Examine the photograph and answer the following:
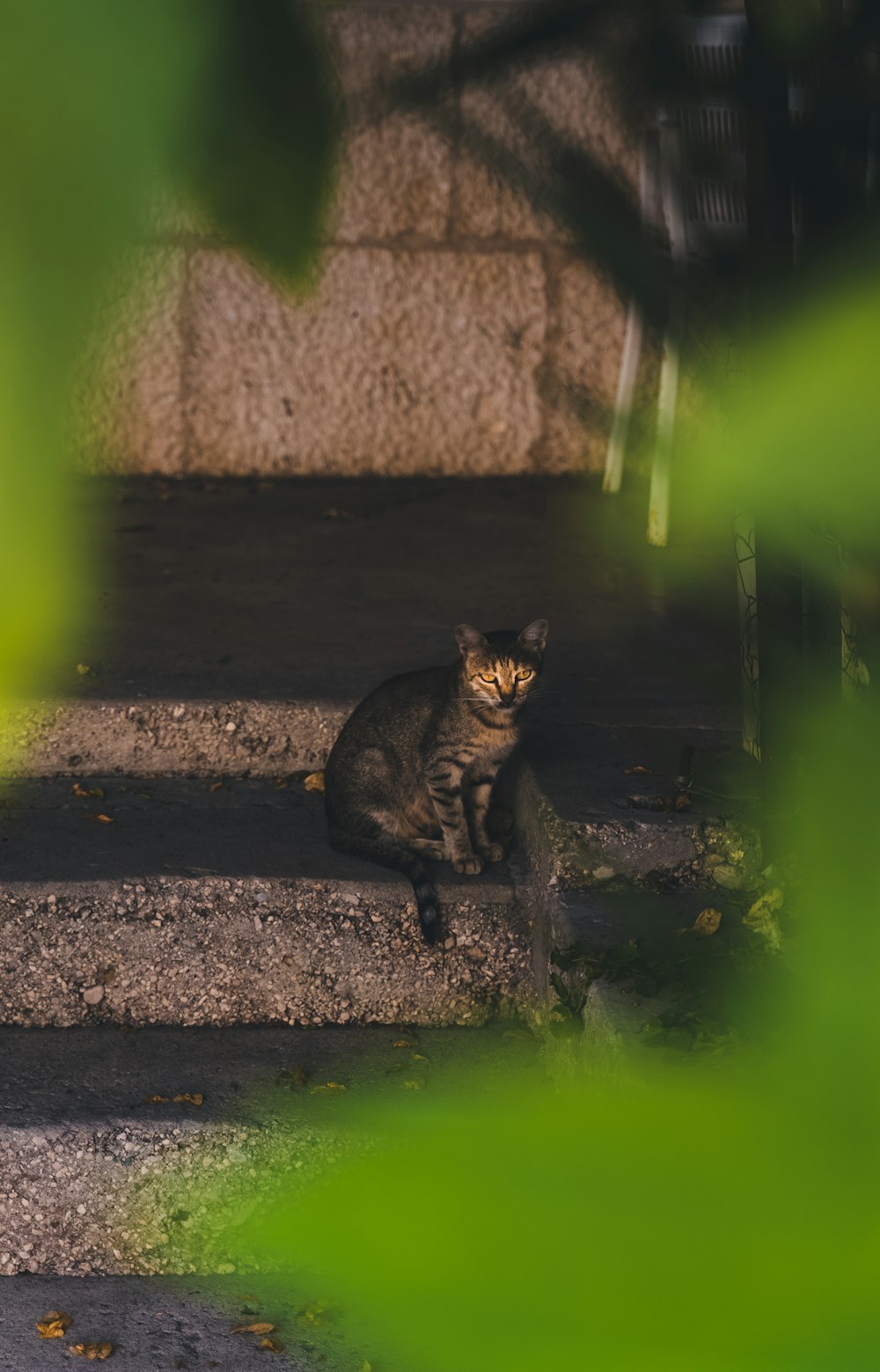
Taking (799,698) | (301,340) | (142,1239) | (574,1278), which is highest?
(301,340)

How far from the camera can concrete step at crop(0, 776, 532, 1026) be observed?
317 centimetres

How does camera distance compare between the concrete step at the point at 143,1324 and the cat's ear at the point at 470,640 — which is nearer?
the concrete step at the point at 143,1324

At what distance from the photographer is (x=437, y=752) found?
144 inches

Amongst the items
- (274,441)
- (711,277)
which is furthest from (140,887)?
(274,441)

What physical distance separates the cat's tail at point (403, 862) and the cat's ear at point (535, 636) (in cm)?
57

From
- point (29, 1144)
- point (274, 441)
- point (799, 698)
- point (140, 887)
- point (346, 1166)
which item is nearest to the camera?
point (346, 1166)

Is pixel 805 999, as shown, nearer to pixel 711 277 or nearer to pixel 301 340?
pixel 711 277

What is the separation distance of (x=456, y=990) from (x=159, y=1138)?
30.5 inches

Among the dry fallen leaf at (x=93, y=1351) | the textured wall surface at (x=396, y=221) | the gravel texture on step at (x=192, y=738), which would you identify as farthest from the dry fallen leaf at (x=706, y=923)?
the gravel texture on step at (x=192, y=738)

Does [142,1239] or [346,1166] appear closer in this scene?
[346,1166]

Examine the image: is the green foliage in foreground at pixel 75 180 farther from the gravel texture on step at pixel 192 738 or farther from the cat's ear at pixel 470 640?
the gravel texture on step at pixel 192 738

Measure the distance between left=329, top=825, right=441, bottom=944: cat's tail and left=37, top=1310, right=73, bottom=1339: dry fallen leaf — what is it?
1008 millimetres

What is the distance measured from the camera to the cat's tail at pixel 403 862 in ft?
10.5

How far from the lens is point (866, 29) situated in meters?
0.51
